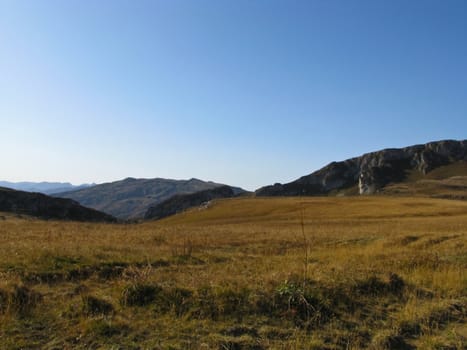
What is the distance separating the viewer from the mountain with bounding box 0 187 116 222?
128250mm

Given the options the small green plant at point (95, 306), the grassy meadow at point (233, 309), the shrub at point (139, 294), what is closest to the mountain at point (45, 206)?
the grassy meadow at point (233, 309)

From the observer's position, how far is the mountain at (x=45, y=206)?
421ft

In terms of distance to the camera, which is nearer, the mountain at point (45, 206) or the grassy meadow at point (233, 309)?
the grassy meadow at point (233, 309)

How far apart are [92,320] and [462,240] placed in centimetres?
1798

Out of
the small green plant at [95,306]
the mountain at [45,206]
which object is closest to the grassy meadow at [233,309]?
the small green plant at [95,306]

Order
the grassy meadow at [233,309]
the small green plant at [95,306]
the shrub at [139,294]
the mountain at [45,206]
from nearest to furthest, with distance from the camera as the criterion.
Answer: the grassy meadow at [233,309]
the small green plant at [95,306]
the shrub at [139,294]
the mountain at [45,206]

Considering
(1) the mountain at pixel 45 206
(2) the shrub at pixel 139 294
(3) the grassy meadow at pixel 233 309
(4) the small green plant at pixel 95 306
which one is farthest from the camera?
(1) the mountain at pixel 45 206

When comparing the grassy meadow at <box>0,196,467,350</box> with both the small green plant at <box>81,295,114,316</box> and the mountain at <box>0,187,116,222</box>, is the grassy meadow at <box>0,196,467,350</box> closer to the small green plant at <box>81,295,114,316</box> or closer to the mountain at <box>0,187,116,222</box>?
the small green plant at <box>81,295,114,316</box>

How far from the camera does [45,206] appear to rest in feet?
439

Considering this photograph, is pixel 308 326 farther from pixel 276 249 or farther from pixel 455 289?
pixel 276 249

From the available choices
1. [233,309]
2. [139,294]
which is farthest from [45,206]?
[233,309]

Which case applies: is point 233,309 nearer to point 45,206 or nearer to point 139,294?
point 139,294

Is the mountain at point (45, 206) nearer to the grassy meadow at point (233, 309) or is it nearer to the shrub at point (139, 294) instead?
the grassy meadow at point (233, 309)

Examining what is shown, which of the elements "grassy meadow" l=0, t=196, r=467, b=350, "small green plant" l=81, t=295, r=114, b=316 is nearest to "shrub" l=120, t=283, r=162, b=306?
"grassy meadow" l=0, t=196, r=467, b=350
